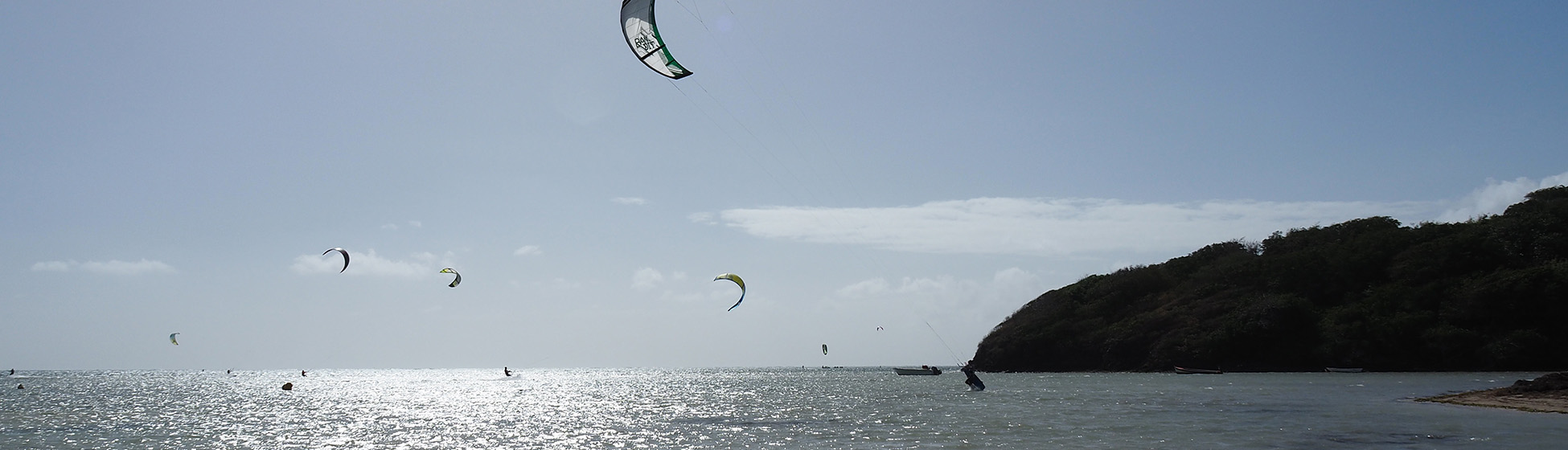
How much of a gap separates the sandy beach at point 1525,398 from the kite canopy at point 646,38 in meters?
23.8

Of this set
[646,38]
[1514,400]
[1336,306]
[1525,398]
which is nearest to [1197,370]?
[1336,306]

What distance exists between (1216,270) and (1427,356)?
26.3 m

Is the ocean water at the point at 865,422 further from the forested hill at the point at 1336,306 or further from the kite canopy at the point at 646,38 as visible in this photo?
the forested hill at the point at 1336,306

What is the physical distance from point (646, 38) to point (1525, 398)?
91.3ft

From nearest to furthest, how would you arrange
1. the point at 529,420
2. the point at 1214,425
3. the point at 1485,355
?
the point at 1214,425
the point at 529,420
the point at 1485,355

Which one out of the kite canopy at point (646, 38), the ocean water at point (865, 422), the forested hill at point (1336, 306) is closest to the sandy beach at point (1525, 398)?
the ocean water at point (865, 422)

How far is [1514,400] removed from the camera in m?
26.9

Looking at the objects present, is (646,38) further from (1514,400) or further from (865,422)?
(1514,400)

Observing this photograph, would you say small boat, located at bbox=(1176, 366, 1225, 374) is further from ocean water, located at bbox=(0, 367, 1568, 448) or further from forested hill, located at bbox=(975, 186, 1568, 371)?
ocean water, located at bbox=(0, 367, 1568, 448)

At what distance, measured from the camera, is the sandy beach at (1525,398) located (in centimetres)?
2473

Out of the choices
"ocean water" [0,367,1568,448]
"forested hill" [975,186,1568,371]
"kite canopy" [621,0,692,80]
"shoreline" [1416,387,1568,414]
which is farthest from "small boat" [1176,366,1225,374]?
"kite canopy" [621,0,692,80]

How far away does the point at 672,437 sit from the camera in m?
24.2

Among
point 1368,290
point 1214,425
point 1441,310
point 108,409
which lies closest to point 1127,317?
point 1368,290

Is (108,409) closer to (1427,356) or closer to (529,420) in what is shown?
(529,420)
